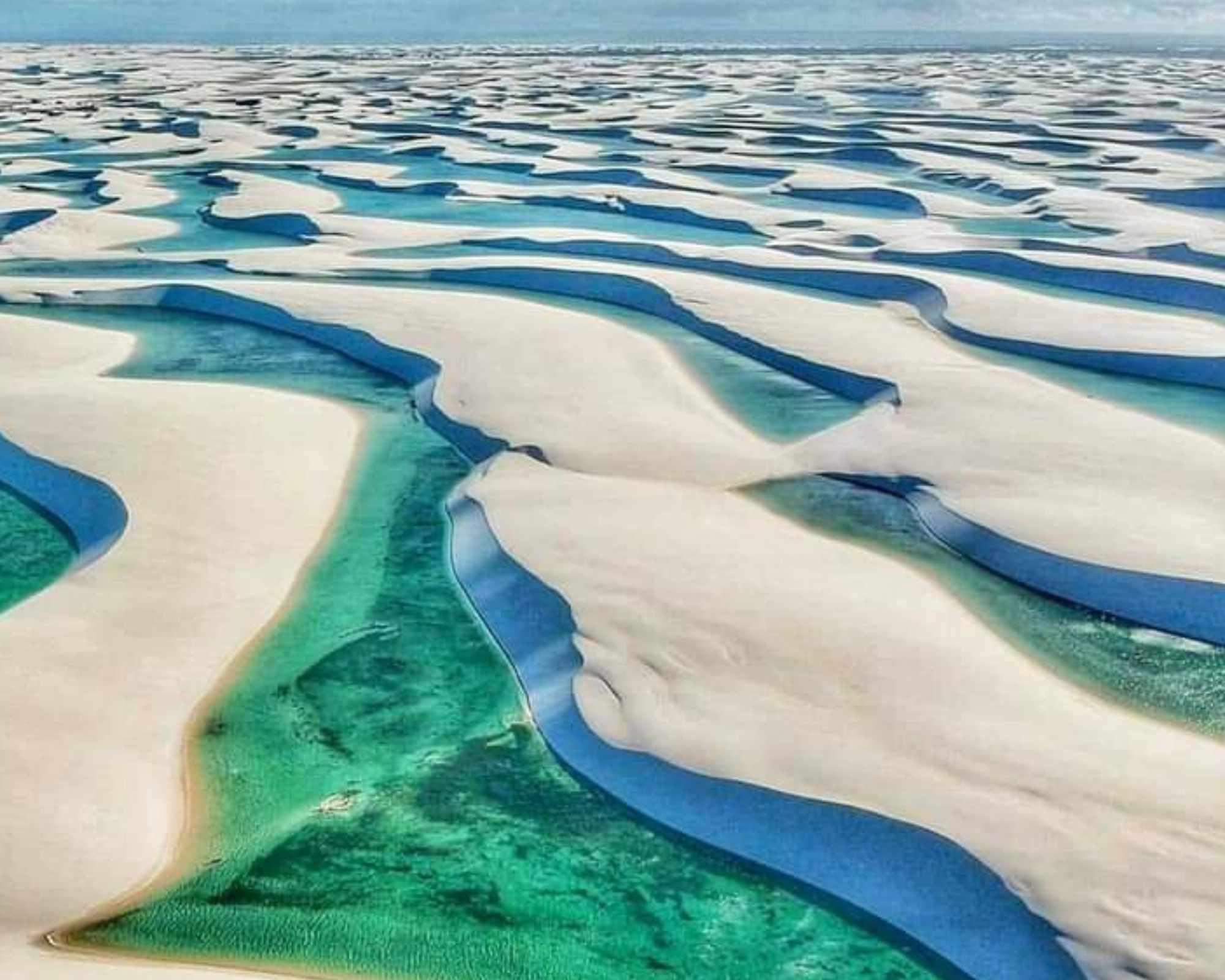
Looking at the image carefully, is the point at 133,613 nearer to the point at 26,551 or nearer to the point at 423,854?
the point at 26,551

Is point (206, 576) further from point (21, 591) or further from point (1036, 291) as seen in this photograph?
point (1036, 291)

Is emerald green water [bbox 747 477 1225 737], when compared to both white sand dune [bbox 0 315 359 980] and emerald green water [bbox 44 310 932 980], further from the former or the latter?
white sand dune [bbox 0 315 359 980]

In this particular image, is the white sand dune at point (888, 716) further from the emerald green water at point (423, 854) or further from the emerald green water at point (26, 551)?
the emerald green water at point (26, 551)

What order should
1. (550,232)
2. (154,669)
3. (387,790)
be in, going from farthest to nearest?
(550,232), (154,669), (387,790)

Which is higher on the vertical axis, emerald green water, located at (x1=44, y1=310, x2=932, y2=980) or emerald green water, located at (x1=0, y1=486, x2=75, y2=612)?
emerald green water, located at (x1=44, y1=310, x2=932, y2=980)

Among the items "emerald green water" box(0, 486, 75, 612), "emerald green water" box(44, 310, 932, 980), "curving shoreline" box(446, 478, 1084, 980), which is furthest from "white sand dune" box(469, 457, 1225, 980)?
"emerald green water" box(0, 486, 75, 612)

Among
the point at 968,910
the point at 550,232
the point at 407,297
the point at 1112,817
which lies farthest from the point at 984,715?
the point at 550,232

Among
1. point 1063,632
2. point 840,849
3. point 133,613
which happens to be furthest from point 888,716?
point 133,613
